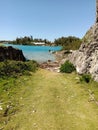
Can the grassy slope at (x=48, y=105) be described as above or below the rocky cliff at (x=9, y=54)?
below

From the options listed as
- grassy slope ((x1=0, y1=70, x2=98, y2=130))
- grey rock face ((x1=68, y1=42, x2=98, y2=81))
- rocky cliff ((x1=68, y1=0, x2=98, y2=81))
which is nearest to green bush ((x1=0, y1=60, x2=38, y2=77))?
grassy slope ((x1=0, y1=70, x2=98, y2=130))

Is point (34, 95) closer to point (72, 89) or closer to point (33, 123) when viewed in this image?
point (72, 89)

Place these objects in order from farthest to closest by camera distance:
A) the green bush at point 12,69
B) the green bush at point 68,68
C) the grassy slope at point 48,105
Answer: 1. the green bush at point 68,68
2. the green bush at point 12,69
3. the grassy slope at point 48,105

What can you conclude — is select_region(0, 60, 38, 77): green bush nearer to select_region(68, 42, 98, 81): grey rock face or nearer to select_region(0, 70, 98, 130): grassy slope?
select_region(0, 70, 98, 130): grassy slope

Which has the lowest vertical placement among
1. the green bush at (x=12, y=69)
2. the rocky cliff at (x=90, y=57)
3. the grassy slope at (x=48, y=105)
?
the grassy slope at (x=48, y=105)

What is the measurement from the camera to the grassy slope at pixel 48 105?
46.4 ft

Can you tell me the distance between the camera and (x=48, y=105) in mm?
17438

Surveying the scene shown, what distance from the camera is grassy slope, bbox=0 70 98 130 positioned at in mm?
14133

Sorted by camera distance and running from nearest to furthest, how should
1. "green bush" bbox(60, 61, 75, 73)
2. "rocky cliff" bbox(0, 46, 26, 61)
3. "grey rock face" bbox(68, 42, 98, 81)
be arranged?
"grey rock face" bbox(68, 42, 98, 81)
"green bush" bbox(60, 61, 75, 73)
"rocky cliff" bbox(0, 46, 26, 61)

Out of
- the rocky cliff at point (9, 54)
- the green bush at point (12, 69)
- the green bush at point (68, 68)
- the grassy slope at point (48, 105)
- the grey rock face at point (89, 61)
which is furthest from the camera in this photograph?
the rocky cliff at point (9, 54)

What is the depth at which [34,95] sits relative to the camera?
20188mm

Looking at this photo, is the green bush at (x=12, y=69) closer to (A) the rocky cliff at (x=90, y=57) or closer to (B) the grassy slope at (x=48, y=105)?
(B) the grassy slope at (x=48, y=105)

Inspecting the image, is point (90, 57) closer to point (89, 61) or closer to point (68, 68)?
point (89, 61)

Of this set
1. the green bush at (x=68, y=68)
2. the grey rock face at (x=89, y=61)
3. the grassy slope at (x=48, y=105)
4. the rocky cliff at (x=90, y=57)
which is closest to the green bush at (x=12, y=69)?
the grassy slope at (x=48, y=105)
